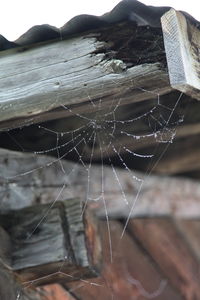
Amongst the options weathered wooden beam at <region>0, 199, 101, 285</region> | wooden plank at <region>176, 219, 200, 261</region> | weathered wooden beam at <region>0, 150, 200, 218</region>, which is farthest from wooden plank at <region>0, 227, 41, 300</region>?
wooden plank at <region>176, 219, 200, 261</region>

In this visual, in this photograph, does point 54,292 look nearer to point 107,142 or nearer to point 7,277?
point 7,277

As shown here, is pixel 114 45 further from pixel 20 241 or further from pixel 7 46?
pixel 20 241

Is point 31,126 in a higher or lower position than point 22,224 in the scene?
higher

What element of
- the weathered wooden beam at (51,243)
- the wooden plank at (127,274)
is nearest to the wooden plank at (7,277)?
the weathered wooden beam at (51,243)

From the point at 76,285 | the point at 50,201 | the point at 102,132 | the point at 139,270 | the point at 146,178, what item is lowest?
the point at 139,270

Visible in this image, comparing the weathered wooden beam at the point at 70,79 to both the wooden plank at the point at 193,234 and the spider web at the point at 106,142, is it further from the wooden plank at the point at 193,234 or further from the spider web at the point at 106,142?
the wooden plank at the point at 193,234

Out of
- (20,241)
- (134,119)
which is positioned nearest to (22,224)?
(20,241)
